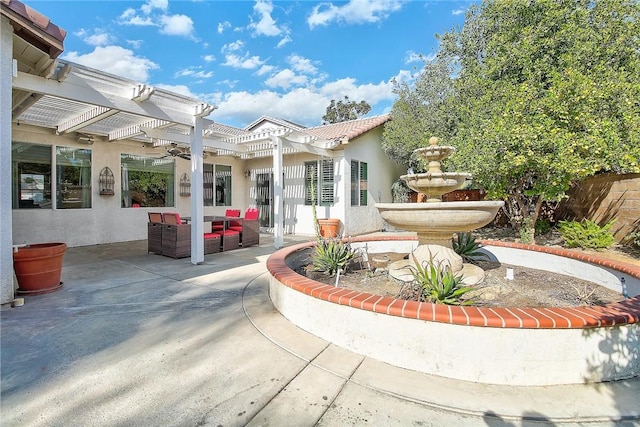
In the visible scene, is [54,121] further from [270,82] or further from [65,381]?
[270,82]

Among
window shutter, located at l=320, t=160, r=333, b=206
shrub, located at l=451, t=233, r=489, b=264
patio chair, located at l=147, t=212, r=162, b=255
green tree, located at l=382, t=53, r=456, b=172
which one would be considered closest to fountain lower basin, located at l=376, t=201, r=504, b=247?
shrub, located at l=451, t=233, r=489, b=264

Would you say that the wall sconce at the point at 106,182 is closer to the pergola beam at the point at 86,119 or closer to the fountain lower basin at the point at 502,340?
the pergola beam at the point at 86,119

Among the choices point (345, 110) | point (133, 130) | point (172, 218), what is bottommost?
point (172, 218)

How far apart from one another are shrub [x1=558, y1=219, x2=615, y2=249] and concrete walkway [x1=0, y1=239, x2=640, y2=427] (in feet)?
18.8

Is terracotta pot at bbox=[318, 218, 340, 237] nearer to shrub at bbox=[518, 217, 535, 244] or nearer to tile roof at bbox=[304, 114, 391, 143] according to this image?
tile roof at bbox=[304, 114, 391, 143]

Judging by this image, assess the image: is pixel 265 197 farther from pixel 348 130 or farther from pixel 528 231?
pixel 528 231

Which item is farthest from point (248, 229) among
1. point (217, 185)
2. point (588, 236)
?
point (588, 236)

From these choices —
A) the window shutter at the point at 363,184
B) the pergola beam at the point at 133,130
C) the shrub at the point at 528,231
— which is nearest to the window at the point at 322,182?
the window shutter at the point at 363,184

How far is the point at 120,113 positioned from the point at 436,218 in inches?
286

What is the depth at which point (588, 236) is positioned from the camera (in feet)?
21.9

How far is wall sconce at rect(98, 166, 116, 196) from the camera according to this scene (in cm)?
887

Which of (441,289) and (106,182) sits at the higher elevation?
(106,182)

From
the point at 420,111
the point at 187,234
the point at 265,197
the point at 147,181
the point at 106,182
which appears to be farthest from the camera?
the point at 265,197

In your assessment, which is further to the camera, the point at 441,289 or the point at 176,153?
the point at 176,153
